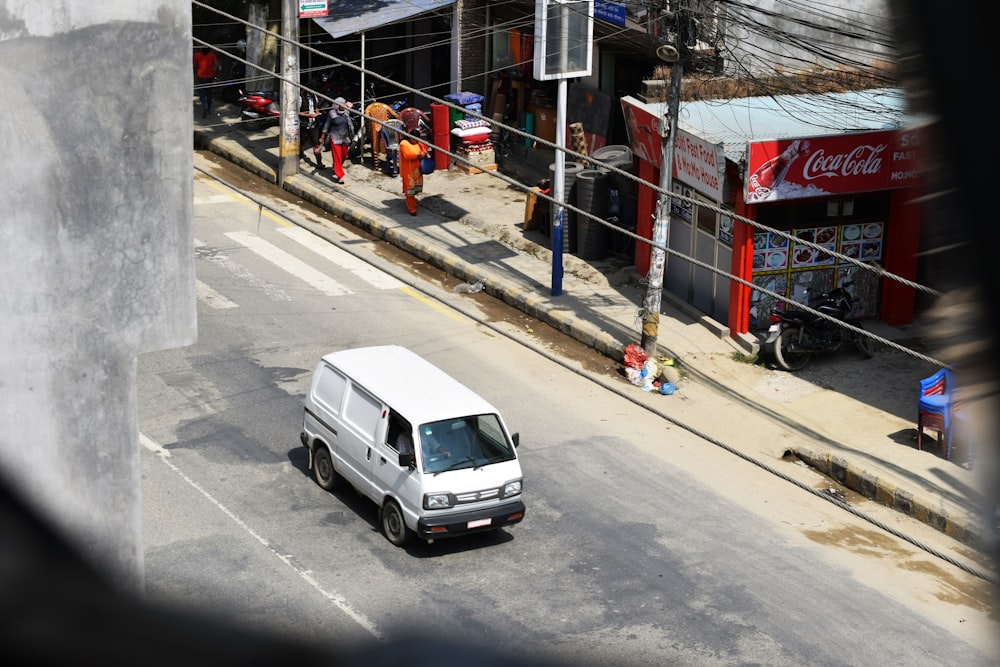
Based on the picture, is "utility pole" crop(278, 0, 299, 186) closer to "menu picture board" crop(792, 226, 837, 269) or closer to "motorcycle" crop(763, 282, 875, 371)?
"menu picture board" crop(792, 226, 837, 269)

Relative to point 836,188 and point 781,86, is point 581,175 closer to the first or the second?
point 781,86

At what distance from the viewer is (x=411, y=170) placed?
23.7m

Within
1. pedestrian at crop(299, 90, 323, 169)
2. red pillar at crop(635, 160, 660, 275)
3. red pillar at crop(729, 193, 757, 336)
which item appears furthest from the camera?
pedestrian at crop(299, 90, 323, 169)

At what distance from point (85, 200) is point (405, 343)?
1027 centimetres

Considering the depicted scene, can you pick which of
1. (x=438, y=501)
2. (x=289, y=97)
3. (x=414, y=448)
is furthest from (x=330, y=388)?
(x=289, y=97)

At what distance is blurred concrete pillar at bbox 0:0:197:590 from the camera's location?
26.1 ft

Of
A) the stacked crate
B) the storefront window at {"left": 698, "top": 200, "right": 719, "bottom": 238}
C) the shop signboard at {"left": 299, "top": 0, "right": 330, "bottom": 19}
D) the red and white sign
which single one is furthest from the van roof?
the stacked crate

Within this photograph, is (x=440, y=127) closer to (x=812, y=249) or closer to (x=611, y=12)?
(x=611, y=12)

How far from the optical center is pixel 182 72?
333 inches

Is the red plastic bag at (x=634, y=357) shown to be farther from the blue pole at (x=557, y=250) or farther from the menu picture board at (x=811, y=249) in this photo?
the menu picture board at (x=811, y=249)

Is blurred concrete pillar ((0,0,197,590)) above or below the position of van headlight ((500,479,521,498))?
above

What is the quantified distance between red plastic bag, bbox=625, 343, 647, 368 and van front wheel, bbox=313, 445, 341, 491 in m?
5.06

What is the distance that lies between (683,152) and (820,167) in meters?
2.31

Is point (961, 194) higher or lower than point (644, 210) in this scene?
higher
